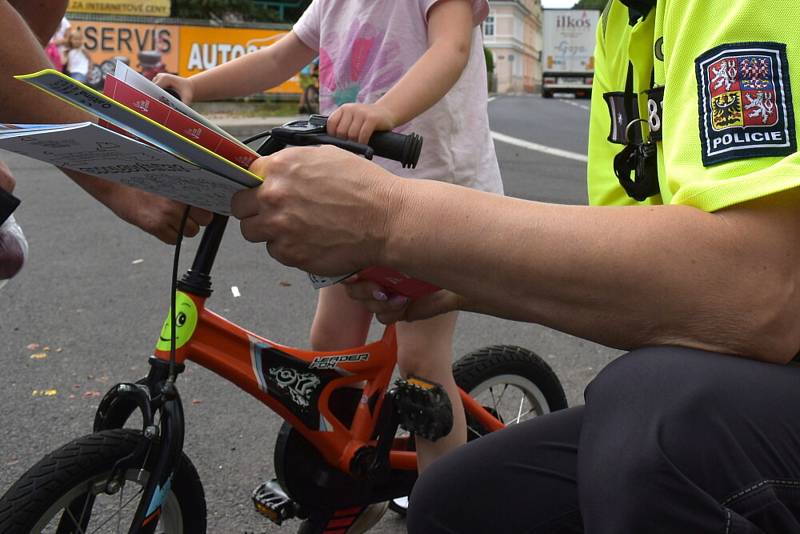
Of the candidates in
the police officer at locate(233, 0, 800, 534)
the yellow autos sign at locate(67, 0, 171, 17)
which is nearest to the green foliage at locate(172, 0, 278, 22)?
the yellow autos sign at locate(67, 0, 171, 17)

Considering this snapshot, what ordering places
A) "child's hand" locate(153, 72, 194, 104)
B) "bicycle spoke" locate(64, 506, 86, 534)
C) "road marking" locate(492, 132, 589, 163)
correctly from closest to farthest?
"bicycle spoke" locate(64, 506, 86, 534), "child's hand" locate(153, 72, 194, 104), "road marking" locate(492, 132, 589, 163)

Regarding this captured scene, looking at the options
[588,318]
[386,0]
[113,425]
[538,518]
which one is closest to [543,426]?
[538,518]

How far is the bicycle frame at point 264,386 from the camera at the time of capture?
165cm

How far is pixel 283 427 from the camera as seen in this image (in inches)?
82.3

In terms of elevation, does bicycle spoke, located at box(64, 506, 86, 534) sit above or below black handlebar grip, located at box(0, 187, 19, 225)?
below

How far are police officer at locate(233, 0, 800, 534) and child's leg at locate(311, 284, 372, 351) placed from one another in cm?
103

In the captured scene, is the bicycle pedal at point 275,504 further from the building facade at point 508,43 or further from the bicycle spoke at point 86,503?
the building facade at point 508,43

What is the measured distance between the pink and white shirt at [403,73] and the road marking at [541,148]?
8.14 meters

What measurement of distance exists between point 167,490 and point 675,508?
0.98 metres

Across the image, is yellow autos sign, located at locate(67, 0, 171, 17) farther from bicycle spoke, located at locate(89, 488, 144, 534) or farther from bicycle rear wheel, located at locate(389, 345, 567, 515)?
bicycle spoke, located at locate(89, 488, 144, 534)

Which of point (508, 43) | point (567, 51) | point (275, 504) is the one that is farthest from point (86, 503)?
point (508, 43)

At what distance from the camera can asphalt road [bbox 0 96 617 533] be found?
2889mm

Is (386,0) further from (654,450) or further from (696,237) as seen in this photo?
(654,450)

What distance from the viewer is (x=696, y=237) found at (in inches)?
41.9
